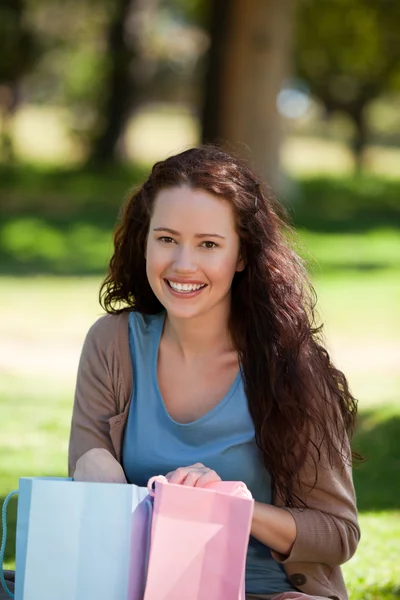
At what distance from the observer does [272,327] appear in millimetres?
3074

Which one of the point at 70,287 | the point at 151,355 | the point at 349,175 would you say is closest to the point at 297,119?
the point at 349,175

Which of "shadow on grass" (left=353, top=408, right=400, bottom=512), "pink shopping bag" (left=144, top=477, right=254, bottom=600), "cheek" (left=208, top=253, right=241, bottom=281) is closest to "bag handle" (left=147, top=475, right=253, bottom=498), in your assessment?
"pink shopping bag" (left=144, top=477, right=254, bottom=600)

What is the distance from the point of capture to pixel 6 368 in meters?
8.48

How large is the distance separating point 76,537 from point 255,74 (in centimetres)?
1536

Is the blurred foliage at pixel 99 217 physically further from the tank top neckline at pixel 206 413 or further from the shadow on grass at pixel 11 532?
the tank top neckline at pixel 206 413

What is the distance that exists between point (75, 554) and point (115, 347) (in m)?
0.68

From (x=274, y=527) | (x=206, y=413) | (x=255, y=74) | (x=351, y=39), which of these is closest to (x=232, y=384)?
(x=206, y=413)

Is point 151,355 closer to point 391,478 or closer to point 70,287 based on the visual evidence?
point 391,478

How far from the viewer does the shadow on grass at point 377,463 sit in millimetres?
5602

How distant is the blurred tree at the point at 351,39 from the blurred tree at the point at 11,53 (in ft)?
17.5

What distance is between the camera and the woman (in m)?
2.95

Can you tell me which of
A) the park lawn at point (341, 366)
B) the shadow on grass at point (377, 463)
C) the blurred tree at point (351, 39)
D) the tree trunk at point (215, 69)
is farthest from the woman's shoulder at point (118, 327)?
the blurred tree at point (351, 39)

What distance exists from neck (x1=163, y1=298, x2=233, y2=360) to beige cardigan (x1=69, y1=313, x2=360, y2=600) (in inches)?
5.7

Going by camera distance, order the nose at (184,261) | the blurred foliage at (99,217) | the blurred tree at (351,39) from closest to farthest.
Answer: the nose at (184,261), the blurred foliage at (99,217), the blurred tree at (351,39)
